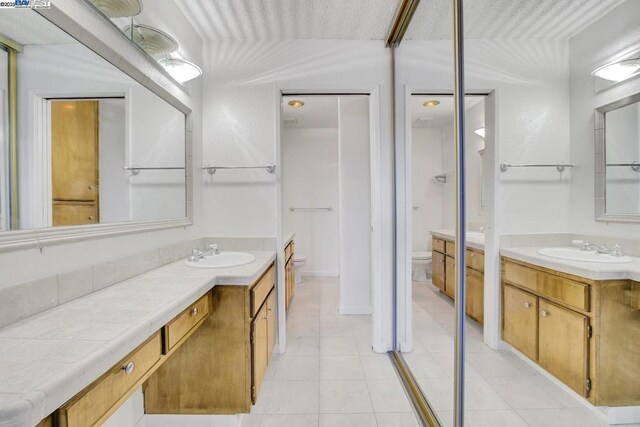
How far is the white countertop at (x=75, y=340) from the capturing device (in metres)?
0.49

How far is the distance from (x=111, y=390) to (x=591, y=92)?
4.96 feet

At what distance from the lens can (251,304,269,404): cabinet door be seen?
144 centimetres

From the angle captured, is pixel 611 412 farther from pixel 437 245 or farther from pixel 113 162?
pixel 113 162

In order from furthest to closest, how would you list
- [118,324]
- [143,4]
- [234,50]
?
[234,50] < [143,4] < [118,324]

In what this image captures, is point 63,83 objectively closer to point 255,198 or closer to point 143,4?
point 143,4

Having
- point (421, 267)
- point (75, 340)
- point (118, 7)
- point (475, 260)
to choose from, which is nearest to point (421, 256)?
point (421, 267)

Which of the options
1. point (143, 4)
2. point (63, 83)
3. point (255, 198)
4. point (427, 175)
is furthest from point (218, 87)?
point (427, 175)

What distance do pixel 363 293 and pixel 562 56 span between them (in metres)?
2.46

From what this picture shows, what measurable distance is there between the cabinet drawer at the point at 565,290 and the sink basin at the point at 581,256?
13 cm

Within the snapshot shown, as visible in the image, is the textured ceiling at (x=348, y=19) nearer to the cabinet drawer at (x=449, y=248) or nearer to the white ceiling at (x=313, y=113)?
the cabinet drawer at (x=449, y=248)

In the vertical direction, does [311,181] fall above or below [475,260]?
above

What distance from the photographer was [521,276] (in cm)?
127

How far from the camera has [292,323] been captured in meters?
2.66

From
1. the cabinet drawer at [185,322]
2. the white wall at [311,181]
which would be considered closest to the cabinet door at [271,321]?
the cabinet drawer at [185,322]
